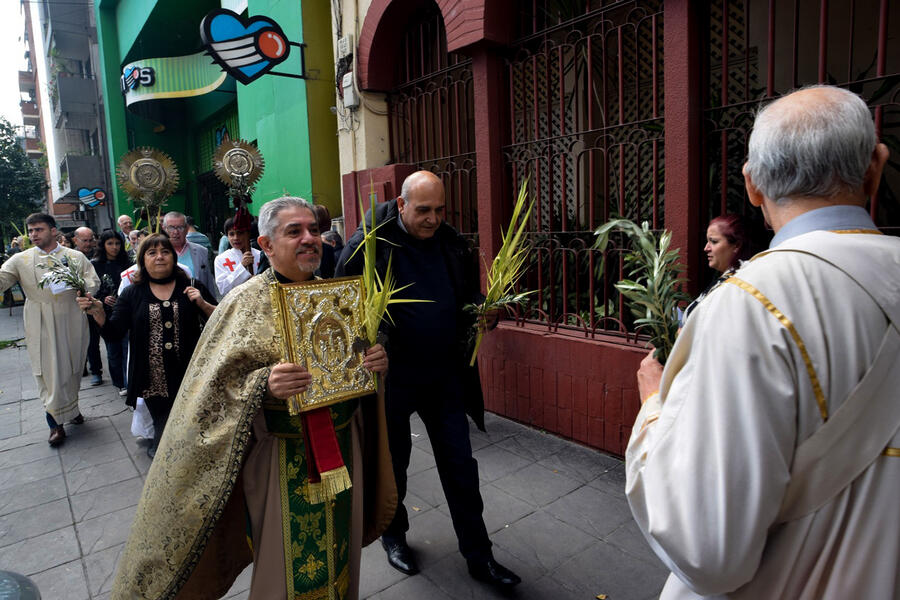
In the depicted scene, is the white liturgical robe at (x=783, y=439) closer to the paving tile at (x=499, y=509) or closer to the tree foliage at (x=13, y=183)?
the paving tile at (x=499, y=509)

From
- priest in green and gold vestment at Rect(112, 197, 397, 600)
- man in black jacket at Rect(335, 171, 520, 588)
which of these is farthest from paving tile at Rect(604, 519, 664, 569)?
priest in green and gold vestment at Rect(112, 197, 397, 600)

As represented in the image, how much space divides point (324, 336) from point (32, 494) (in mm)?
3730

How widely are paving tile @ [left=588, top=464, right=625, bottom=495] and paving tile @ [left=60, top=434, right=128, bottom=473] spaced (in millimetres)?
4011

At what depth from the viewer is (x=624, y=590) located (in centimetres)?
288

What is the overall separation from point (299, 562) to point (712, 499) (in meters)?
1.78

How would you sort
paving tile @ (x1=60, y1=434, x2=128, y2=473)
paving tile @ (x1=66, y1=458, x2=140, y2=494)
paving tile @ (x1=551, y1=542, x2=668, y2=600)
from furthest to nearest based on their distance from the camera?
1. paving tile @ (x1=60, y1=434, x2=128, y2=473)
2. paving tile @ (x1=66, y1=458, x2=140, y2=494)
3. paving tile @ (x1=551, y1=542, x2=668, y2=600)

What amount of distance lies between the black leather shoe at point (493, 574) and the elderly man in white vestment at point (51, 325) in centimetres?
457

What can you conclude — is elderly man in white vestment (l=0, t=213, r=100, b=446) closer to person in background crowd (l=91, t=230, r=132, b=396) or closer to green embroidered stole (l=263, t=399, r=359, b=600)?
person in background crowd (l=91, t=230, r=132, b=396)

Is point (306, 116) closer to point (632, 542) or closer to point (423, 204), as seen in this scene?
point (423, 204)

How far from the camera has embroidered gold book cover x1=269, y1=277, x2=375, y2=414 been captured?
2107mm

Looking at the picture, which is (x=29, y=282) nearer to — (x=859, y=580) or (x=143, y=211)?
(x=143, y=211)

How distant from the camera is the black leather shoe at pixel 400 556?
123 inches

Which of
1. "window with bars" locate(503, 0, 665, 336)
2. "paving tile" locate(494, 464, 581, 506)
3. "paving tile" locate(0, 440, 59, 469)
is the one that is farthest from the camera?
"paving tile" locate(0, 440, 59, 469)

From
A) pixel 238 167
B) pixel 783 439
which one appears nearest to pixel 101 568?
pixel 783 439
